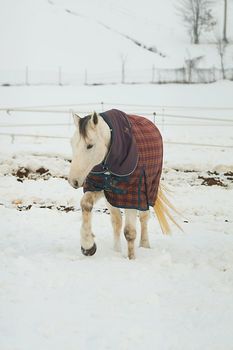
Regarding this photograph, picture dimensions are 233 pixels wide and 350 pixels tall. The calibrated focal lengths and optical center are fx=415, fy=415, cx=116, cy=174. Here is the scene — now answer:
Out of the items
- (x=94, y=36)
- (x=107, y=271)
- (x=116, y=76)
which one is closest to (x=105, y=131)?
(x=107, y=271)

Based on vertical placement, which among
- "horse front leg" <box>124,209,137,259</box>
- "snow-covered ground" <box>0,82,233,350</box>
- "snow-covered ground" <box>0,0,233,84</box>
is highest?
"snow-covered ground" <box>0,0,233,84</box>

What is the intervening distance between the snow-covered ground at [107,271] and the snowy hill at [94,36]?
1910 cm

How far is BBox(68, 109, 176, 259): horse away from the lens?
3.23m

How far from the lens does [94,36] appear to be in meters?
33.0

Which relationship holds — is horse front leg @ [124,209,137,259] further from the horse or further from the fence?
the fence

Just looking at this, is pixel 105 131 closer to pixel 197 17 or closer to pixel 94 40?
pixel 94 40

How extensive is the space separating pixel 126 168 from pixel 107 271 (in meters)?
0.88

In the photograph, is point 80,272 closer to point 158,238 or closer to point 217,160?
point 158,238

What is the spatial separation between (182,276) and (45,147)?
6807mm

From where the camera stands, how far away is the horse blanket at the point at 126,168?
3488mm

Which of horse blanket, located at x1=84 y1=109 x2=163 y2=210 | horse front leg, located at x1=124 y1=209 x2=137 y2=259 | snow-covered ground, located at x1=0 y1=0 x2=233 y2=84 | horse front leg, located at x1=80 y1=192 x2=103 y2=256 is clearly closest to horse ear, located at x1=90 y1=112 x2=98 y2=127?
horse blanket, located at x1=84 y1=109 x2=163 y2=210

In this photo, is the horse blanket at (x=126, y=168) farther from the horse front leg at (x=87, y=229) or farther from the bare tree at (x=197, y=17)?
the bare tree at (x=197, y=17)

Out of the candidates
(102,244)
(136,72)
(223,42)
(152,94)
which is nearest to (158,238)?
(102,244)

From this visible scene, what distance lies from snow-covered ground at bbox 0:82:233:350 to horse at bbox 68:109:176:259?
39cm
